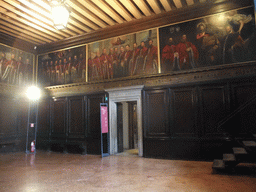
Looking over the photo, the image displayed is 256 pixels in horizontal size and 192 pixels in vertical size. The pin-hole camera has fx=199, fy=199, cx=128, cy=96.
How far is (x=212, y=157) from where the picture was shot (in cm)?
686

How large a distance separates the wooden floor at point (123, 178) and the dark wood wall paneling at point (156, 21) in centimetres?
538

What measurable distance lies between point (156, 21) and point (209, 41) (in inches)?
90.4

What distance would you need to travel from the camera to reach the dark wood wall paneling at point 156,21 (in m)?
7.09

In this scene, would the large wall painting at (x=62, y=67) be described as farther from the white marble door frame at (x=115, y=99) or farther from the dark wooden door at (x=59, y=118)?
the white marble door frame at (x=115, y=99)

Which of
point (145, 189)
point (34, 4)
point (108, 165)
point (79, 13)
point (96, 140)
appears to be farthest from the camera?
point (96, 140)

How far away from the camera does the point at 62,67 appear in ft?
34.1

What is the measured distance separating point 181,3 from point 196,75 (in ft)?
8.95

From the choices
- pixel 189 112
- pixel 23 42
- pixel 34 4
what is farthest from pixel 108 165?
pixel 23 42

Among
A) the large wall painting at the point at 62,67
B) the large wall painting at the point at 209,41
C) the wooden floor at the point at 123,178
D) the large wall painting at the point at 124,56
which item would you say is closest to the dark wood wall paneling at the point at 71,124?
the large wall painting at the point at 62,67

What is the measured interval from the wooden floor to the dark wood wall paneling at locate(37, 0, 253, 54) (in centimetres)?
538

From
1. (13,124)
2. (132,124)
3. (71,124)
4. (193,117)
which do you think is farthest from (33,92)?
(193,117)

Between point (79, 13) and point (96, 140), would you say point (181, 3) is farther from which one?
point (96, 140)

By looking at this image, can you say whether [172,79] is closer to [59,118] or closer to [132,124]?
[132,124]

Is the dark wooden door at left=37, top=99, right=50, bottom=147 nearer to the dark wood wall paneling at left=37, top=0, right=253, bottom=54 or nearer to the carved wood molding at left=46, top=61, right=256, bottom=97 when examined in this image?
the carved wood molding at left=46, top=61, right=256, bottom=97
